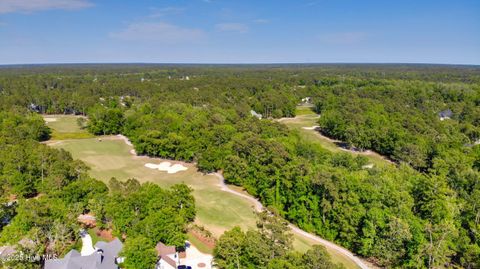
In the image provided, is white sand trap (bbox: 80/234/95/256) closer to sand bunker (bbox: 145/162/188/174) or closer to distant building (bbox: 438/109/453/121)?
sand bunker (bbox: 145/162/188/174)

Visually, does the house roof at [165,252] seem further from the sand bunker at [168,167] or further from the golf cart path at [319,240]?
the sand bunker at [168,167]

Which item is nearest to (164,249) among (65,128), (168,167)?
(168,167)

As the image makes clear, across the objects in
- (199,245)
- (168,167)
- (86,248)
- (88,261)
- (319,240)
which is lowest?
(319,240)

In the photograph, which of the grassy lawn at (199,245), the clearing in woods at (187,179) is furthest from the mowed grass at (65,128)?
the grassy lawn at (199,245)

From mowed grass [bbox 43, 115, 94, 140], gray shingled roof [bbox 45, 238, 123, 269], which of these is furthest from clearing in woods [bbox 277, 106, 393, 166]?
mowed grass [bbox 43, 115, 94, 140]

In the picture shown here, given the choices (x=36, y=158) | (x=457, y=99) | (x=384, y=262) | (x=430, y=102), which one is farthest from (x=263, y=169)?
(x=457, y=99)

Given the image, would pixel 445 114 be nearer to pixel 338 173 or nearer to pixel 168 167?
pixel 338 173
